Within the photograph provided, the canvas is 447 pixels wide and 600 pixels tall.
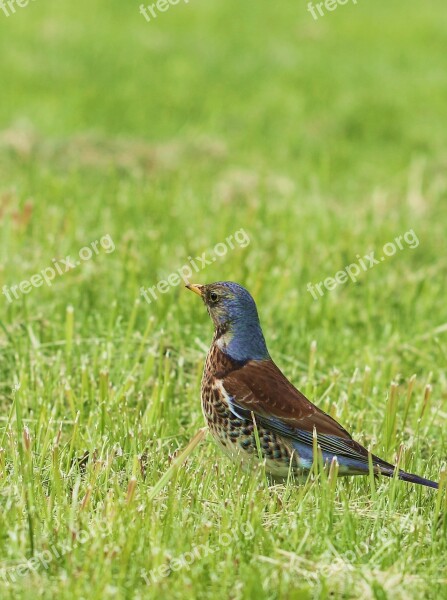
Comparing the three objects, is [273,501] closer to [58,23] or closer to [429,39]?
[58,23]

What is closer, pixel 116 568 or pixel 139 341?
pixel 116 568

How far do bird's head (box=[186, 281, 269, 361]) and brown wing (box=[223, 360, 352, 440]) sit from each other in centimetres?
8

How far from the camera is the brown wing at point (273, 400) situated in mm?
4043

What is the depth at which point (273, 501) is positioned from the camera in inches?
146

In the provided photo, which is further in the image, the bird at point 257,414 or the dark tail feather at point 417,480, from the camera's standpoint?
the bird at point 257,414

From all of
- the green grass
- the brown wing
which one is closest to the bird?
the brown wing

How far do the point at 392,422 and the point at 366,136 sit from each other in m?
7.97

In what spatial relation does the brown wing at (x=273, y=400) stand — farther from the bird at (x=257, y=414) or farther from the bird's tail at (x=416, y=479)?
the bird's tail at (x=416, y=479)

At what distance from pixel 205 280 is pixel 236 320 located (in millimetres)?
2479

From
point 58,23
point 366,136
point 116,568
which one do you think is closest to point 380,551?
point 116,568

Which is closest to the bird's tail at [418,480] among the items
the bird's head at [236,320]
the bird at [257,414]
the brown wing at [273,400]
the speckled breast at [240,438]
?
the bird at [257,414]

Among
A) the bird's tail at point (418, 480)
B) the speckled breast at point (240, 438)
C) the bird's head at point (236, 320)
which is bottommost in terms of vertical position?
the bird's tail at point (418, 480)

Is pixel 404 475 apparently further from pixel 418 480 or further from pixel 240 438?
pixel 240 438

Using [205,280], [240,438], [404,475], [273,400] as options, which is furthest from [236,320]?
[205,280]
